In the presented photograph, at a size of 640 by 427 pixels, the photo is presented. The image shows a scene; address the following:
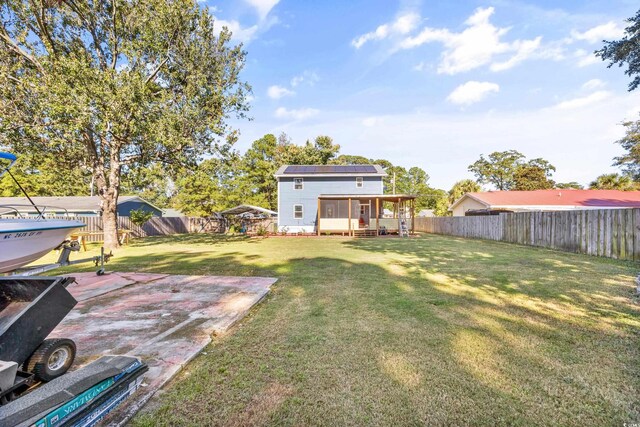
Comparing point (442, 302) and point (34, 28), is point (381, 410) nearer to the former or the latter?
point (442, 302)

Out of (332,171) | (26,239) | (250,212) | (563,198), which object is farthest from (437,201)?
(26,239)

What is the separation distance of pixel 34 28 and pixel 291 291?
596 inches

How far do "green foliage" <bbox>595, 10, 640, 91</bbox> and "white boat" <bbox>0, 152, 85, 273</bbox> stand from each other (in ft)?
51.5

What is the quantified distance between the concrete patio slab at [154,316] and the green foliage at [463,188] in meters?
31.6

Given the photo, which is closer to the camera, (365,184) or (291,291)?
(291,291)

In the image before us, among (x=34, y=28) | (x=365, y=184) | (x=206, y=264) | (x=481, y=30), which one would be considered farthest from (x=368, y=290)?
(x=365, y=184)

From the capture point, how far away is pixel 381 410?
1.94 meters

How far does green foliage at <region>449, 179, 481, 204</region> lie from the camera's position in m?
32.2

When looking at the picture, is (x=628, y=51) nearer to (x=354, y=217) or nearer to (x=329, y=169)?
(x=354, y=217)

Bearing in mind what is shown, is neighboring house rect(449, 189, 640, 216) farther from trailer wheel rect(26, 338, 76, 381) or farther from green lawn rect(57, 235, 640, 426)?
trailer wheel rect(26, 338, 76, 381)

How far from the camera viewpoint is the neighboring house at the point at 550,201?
19.8 metres

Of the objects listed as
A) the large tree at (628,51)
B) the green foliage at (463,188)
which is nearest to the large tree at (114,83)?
the large tree at (628,51)

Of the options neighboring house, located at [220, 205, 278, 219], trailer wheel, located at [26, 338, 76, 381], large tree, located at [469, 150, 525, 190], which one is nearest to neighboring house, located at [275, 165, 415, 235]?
neighboring house, located at [220, 205, 278, 219]

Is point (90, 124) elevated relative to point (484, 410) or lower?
elevated
